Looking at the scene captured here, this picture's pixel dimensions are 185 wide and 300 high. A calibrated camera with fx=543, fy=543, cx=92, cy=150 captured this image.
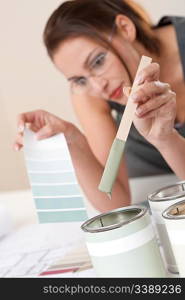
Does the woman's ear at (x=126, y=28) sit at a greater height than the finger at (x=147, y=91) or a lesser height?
greater

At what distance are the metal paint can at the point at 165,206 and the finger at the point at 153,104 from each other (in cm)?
12

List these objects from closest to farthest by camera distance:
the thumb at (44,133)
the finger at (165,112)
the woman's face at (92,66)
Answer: the finger at (165,112) < the thumb at (44,133) < the woman's face at (92,66)

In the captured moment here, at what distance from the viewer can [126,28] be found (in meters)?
1.07

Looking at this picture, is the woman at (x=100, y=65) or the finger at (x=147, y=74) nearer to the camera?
the finger at (x=147, y=74)

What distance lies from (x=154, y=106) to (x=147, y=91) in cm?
4

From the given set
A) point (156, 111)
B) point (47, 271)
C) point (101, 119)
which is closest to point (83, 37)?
point (101, 119)

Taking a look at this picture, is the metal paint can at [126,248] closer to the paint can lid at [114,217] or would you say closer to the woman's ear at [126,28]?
the paint can lid at [114,217]

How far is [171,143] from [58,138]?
0.18m

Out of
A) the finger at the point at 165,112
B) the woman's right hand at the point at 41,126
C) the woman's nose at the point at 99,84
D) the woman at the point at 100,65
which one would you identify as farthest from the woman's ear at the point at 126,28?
the finger at the point at 165,112

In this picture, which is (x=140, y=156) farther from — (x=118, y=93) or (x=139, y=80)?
(x=139, y=80)

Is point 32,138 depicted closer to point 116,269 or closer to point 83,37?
point 83,37

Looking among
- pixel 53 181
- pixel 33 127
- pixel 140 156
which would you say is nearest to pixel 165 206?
pixel 53 181

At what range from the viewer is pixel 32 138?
0.88 metres

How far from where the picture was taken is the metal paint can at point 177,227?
52cm
